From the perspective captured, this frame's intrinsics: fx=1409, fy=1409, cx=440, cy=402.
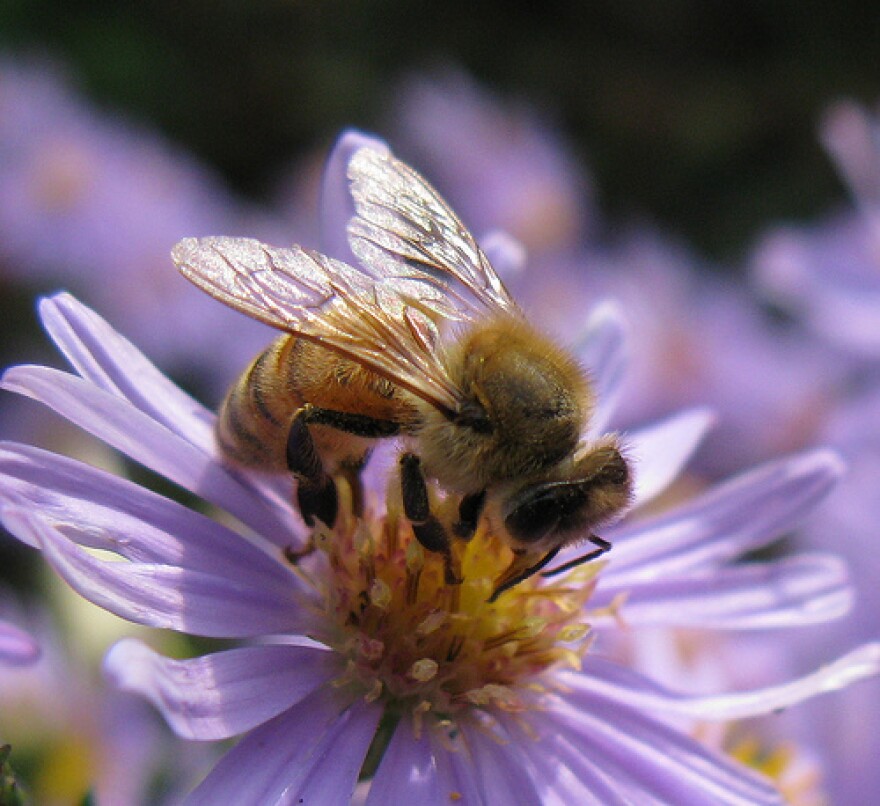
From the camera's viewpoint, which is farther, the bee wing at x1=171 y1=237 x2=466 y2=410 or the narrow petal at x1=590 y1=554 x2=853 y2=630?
the narrow petal at x1=590 y1=554 x2=853 y2=630

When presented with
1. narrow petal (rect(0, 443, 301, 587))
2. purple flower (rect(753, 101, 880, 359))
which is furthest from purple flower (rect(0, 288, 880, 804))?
purple flower (rect(753, 101, 880, 359))

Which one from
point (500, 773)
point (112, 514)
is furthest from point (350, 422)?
point (500, 773)

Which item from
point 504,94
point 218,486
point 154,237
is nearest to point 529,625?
point 218,486

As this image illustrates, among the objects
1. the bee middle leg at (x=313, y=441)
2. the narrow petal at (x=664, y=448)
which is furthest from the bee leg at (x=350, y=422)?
the narrow petal at (x=664, y=448)

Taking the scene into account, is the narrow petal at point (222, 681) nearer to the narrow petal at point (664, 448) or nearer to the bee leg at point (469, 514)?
the bee leg at point (469, 514)

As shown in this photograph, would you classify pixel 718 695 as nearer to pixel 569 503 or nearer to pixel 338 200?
pixel 569 503

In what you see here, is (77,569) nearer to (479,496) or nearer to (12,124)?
(479,496)

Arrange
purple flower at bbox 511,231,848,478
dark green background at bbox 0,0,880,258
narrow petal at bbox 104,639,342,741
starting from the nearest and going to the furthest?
narrow petal at bbox 104,639,342,741
purple flower at bbox 511,231,848,478
dark green background at bbox 0,0,880,258

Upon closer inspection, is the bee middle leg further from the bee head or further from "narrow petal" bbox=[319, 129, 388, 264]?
"narrow petal" bbox=[319, 129, 388, 264]
